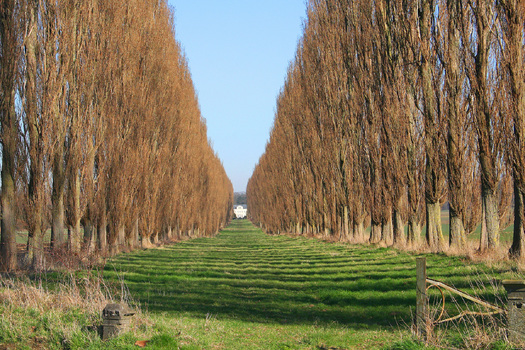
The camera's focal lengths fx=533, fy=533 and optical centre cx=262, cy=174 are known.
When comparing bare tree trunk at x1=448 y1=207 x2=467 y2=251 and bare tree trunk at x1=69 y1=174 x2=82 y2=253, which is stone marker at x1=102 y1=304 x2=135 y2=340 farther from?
bare tree trunk at x1=448 y1=207 x2=467 y2=251

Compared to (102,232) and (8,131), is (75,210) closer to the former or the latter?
(102,232)

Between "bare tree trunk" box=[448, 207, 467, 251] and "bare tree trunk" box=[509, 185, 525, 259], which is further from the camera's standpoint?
"bare tree trunk" box=[448, 207, 467, 251]

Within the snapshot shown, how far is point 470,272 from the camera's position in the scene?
1031cm

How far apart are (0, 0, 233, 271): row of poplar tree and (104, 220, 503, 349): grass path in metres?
2.59

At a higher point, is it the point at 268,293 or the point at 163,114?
the point at 163,114

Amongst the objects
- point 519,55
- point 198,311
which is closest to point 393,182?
point 519,55

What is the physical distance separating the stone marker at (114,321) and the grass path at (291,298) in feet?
2.58

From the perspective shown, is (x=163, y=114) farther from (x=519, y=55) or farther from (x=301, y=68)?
(x=519, y=55)

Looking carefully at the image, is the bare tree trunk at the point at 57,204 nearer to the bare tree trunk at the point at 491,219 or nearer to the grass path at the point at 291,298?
the grass path at the point at 291,298

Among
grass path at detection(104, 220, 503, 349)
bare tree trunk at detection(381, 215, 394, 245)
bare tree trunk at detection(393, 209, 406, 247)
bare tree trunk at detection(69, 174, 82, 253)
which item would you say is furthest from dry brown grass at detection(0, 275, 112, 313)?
bare tree trunk at detection(381, 215, 394, 245)

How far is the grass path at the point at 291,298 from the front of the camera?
7.43 metres

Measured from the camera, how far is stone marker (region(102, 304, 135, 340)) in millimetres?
6770

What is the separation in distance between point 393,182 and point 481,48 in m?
6.87

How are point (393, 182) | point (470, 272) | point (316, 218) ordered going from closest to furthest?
point (470, 272), point (393, 182), point (316, 218)
